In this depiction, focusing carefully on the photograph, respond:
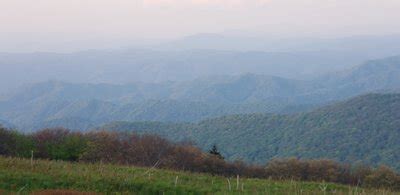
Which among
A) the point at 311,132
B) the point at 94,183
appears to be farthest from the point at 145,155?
the point at 311,132

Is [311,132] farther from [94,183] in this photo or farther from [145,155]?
[94,183]

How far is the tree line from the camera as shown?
30.9 m

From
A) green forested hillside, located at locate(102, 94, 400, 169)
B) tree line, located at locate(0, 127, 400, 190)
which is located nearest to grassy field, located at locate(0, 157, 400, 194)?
tree line, located at locate(0, 127, 400, 190)

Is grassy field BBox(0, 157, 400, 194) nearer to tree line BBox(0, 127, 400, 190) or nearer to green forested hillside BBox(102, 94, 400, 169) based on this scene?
tree line BBox(0, 127, 400, 190)

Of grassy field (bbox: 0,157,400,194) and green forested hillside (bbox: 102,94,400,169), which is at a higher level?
grassy field (bbox: 0,157,400,194)

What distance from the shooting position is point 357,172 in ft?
157

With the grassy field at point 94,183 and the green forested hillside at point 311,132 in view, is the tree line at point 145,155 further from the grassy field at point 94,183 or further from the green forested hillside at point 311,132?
the green forested hillside at point 311,132

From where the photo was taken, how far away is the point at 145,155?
124ft

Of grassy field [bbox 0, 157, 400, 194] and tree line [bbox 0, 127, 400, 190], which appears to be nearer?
grassy field [bbox 0, 157, 400, 194]

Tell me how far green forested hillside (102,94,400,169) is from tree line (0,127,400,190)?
5741 centimetres

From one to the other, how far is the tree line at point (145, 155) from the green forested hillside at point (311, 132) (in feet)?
188

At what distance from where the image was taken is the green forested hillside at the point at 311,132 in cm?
11231

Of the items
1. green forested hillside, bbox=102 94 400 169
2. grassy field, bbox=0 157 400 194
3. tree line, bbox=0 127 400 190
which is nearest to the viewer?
grassy field, bbox=0 157 400 194

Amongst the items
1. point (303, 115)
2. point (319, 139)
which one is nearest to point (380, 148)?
point (319, 139)
